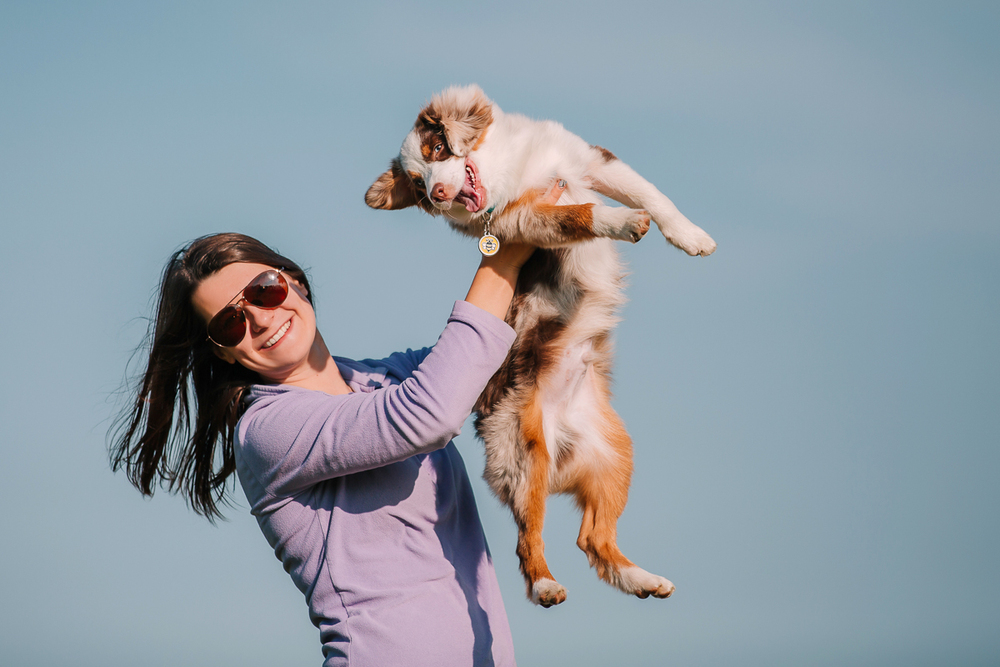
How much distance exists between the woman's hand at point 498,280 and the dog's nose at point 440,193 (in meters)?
0.80

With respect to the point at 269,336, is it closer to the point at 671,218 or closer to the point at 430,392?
the point at 430,392

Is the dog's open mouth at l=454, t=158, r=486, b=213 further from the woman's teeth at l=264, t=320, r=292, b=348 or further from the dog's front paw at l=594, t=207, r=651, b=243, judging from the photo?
the woman's teeth at l=264, t=320, r=292, b=348

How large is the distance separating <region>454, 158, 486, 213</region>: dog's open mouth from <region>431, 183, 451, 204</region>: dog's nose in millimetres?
60

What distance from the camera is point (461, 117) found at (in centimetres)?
281

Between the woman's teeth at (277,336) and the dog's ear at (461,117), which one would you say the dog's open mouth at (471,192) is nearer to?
the dog's ear at (461,117)

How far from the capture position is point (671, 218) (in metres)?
2.29

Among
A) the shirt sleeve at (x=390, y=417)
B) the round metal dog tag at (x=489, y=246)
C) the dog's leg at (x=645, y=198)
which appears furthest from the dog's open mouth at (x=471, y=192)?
the shirt sleeve at (x=390, y=417)

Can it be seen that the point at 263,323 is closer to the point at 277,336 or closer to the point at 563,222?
the point at 277,336

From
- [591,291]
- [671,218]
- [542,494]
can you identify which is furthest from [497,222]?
[542,494]

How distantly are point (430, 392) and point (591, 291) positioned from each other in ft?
3.64

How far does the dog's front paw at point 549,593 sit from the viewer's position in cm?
231

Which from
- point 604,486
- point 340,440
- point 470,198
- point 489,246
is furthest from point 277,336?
point 604,486

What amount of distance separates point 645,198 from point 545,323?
489mm

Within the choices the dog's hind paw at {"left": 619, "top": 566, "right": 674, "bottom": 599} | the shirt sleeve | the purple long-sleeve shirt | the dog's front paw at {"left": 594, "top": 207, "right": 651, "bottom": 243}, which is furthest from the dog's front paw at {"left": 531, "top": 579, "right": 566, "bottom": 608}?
the dog's front paw at {"left": 594, "top": 207, "right": 651, "bottom": 243}
